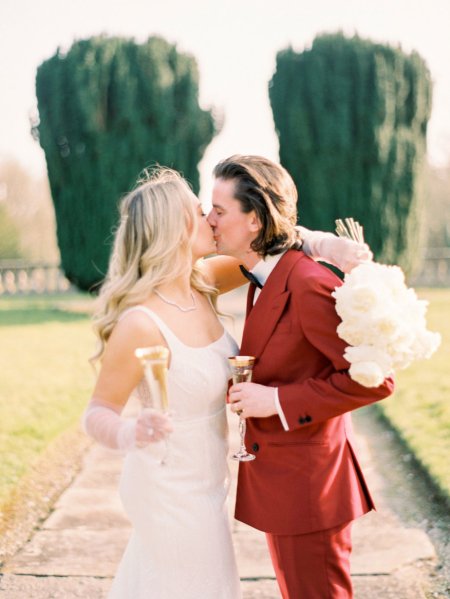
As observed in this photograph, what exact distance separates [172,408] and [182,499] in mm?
336

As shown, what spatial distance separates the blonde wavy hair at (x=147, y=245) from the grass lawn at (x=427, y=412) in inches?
123

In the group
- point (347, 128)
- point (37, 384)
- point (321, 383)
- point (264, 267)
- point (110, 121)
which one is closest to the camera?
point (321, 383)

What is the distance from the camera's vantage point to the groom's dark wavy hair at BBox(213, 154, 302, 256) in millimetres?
2705

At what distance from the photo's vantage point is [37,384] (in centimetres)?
929

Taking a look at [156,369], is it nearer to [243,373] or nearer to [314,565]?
[243,373]

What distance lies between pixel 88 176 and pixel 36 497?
46.0 feet

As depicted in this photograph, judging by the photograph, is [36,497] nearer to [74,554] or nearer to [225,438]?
[74,554]

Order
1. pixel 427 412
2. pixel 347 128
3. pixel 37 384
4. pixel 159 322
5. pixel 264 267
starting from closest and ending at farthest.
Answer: pixel 159 322
pixel 264 267
pixel 427 412
pixel 37 384
pixel 347 128

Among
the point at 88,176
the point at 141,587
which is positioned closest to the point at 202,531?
the point at 141,587

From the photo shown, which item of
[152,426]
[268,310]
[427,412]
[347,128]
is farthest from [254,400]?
[347,128]

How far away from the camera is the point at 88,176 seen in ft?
59.9

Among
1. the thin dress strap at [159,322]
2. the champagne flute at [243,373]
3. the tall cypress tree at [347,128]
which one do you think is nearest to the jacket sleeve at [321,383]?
the champagne flute at [243,373]

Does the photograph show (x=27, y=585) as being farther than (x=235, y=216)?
Yes

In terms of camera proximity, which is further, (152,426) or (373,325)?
(373,325)
